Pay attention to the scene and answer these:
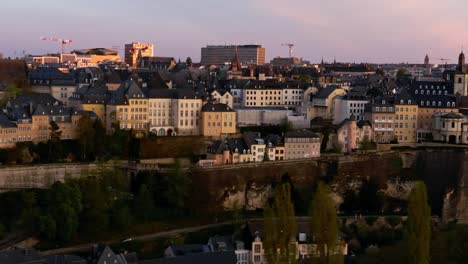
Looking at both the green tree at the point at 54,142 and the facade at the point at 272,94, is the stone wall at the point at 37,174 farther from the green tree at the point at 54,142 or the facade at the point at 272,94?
the facade at the point at 272,94

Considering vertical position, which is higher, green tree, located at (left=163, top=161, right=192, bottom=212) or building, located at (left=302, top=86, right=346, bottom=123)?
building, located at (left=302, top=86, right=346, bottom=123)

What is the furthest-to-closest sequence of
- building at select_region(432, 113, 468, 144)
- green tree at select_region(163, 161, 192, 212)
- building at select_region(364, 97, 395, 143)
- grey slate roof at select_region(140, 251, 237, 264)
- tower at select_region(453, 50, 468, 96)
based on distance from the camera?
tower at select_region(453, 50, 468, 96) < building at select_region(364, 97, 395, 143) < building at select_region(432, 113, 468, 144) < green tree at select_region(163, 161, 192, 212) < grey slate roof at select_region(140, 251, 237, 264)

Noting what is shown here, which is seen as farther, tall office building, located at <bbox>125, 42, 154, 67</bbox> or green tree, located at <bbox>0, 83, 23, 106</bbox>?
tall office building, located at <bbox>125, 42, 154, 67</bbox>

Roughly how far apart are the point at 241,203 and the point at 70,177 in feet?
30.6

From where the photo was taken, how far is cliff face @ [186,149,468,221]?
139 feet

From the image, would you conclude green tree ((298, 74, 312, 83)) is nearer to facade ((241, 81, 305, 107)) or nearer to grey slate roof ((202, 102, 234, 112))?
facade ((241, 81, 305, 107))

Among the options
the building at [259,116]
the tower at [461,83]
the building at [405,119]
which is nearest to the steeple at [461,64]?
the tower at [461,83]

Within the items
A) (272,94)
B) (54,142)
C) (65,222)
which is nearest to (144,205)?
(65,222)

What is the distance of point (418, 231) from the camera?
29297mm

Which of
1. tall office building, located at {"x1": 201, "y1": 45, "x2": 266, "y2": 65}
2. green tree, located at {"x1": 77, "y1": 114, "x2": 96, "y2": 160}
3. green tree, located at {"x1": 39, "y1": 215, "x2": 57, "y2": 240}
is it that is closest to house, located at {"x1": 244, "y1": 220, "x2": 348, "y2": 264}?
green tree, located at {"x1": 39, "y1": 215, "x2": 57, "y2": 240}

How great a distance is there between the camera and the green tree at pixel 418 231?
2916cm

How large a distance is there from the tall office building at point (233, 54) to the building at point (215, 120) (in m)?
77.5

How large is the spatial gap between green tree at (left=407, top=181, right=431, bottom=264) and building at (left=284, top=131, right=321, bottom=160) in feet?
53.9

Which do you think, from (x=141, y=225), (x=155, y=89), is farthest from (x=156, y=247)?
(x=155, y=89)
